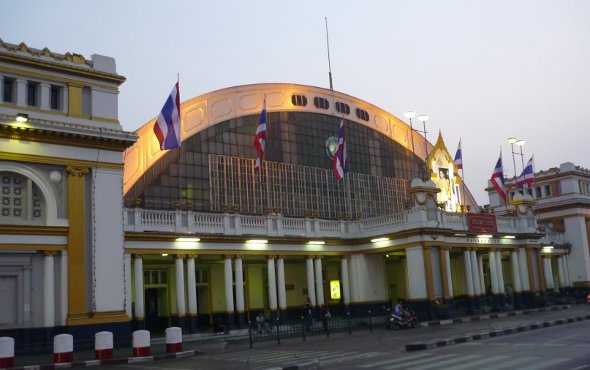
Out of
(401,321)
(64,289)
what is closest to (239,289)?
(401,321)

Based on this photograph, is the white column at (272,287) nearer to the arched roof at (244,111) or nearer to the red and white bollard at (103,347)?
the arched roof at (244,111)

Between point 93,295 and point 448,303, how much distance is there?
24104 mm

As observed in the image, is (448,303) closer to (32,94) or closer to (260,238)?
(260,238)

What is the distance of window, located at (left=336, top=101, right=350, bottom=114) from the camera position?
57406 mm

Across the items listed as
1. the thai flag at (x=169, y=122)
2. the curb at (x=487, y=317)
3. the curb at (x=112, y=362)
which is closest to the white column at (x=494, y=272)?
the curb at (x=487, y=317)

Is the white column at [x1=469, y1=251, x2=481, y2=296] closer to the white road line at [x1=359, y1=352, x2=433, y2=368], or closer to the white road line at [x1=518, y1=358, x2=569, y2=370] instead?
the white road line at [x1=359, y1=352, x2=433, y2=368]

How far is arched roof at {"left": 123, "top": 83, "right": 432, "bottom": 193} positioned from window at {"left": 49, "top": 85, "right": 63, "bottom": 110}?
38.2ft

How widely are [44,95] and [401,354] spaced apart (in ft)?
67.0

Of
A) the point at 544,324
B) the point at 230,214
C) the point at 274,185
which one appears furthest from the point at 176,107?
the point at 544,324

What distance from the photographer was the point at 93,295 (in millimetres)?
29422

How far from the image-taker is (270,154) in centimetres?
5078

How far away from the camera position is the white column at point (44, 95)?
98.1ft

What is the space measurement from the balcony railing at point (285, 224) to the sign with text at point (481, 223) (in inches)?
22.1

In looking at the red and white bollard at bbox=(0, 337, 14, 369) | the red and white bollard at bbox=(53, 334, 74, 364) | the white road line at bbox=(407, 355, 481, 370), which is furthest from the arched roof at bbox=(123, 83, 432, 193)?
the white road line at bbox=(407, 355, 481, 370)
